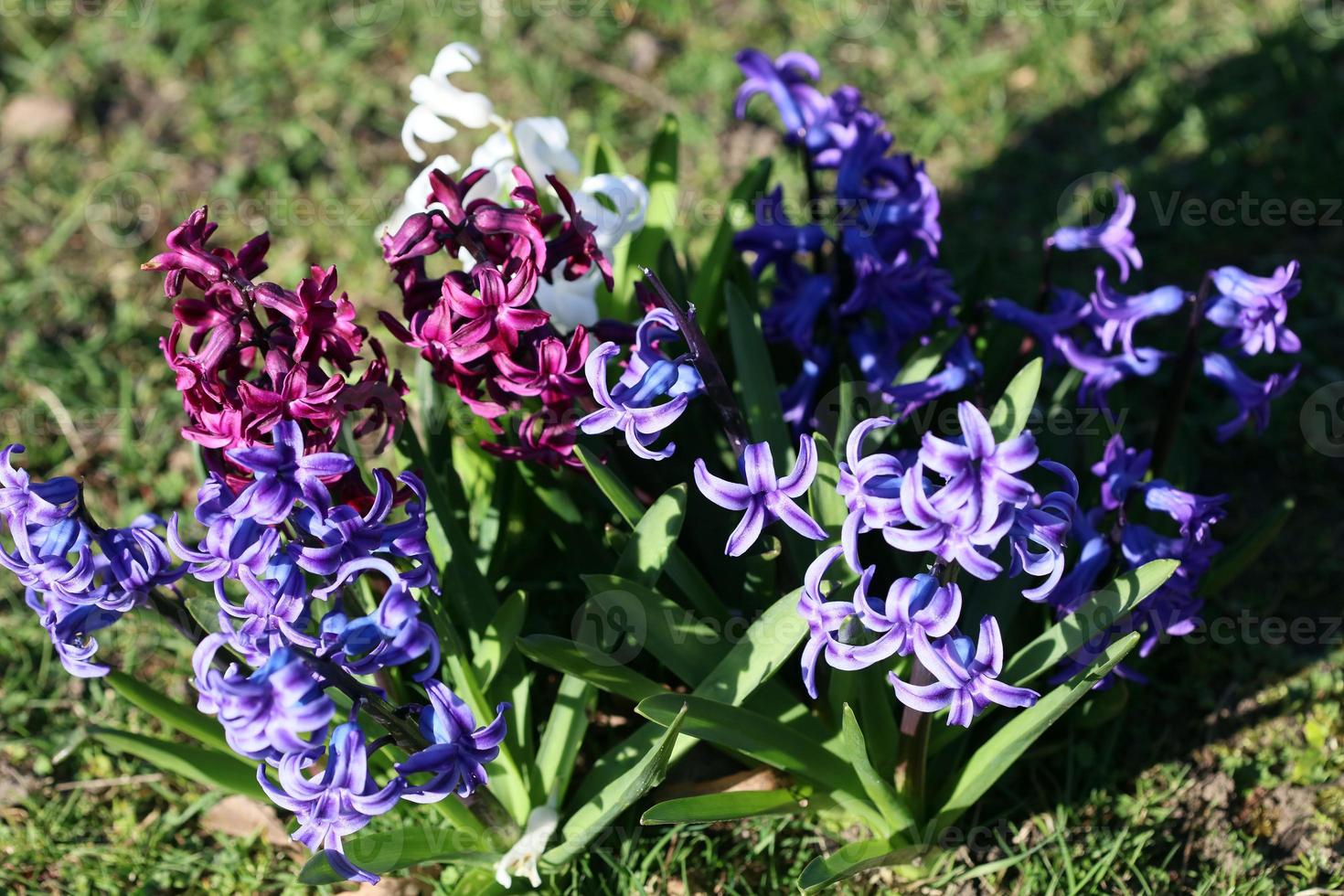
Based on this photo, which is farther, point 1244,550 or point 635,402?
point 1244,550

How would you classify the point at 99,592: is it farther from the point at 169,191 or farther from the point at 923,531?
the point at 169,191

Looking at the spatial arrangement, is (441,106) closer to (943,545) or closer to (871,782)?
(943,545)

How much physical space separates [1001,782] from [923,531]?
49.8 inches

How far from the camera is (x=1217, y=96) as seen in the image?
14.3 ft

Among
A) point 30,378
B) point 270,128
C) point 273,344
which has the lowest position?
point 30,378

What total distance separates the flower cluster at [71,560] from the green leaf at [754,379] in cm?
114

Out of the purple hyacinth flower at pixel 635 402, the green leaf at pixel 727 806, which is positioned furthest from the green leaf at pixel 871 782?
the purple hyacinth flower at pixel 635 402

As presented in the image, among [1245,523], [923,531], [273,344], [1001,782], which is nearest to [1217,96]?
[1245,523]

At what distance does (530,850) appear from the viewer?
2414 millimetres

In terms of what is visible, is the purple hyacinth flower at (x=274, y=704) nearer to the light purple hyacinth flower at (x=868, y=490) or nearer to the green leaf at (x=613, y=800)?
the green leaf at (x=613, y=800)

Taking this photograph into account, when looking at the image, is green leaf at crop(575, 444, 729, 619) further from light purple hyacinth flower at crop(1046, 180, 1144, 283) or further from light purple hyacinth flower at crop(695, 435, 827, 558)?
light purple hyacinth flower at crop(1046, 180, 1144, 283)

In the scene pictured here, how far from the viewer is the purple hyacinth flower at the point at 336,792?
1.78 metres

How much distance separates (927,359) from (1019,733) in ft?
2.66
